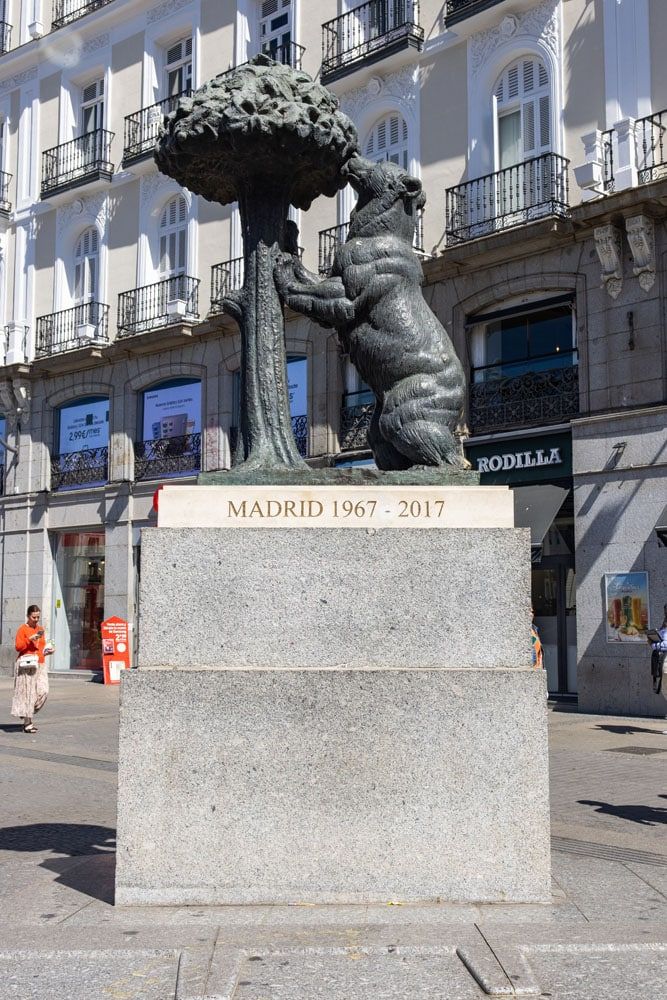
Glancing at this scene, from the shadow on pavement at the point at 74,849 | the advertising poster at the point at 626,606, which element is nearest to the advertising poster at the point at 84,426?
the advertising poster at the point at 626,606

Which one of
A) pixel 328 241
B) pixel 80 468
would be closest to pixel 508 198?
pixel 328 241

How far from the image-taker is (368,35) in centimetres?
2244

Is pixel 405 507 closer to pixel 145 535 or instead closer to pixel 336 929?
pixel 145 535

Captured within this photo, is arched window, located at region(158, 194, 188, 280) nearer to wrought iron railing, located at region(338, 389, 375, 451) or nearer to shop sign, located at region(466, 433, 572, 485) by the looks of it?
wrought iron railing, located at region(338, 389, 375, 451)

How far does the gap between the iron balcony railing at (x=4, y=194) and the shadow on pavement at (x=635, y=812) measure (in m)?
25.3

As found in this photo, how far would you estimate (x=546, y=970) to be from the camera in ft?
13.8

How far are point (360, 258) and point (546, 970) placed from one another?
3.61m

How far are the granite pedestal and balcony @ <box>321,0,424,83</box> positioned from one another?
18404 mm

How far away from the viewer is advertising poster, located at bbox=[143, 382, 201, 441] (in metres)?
25.0

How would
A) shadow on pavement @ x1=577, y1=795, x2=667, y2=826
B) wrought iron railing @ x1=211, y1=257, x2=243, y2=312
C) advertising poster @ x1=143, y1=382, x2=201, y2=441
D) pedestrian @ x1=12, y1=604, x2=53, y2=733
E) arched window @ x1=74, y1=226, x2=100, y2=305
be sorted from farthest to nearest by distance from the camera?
1. arched window @ x1=74, y1=226, x2=100, y2=305
2. advertising poster @ x1=143, y1=382, x2=201, y2=441
3. wrought iron railing @ x1=211, y1=257, x2=243, y2=312
4. pedestrian @ x1=12, y1=604, x2=53, y2=733
5. shadow on pavement @ x1=577, y1=795, x2=667, y2=826

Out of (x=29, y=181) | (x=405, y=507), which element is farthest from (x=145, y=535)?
(x=29, y=181)

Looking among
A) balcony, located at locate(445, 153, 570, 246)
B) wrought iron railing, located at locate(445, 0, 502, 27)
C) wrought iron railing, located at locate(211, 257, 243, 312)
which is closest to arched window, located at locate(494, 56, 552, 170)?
balcony, located at locate(445, 153, 570, 246)

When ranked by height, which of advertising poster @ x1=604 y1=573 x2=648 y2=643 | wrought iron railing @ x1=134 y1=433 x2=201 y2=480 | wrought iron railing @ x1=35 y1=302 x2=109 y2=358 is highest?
wrought iron railing @ x1=35 y1=302 x2=109 y2=358

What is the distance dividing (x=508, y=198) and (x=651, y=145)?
284cm
